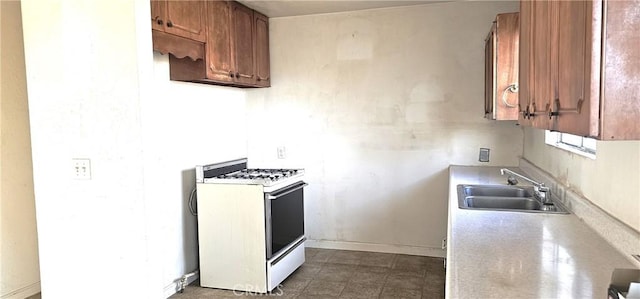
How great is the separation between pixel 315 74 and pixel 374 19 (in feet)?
2.45

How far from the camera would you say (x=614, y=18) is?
0.91 metres

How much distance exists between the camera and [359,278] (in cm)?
351

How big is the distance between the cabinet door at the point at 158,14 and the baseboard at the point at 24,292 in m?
1.96

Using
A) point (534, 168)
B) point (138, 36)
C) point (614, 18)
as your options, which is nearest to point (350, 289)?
point (534, 168)

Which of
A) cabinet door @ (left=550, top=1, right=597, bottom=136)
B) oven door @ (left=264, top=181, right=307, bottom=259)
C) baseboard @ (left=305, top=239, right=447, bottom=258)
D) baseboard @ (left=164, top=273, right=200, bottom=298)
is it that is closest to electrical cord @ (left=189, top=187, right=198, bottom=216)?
baseboard @ (left=164, top=273, right=200, bottom=298)

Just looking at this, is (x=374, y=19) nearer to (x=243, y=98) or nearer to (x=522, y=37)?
(x=243, y=98)

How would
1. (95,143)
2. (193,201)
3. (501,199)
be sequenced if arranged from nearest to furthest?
1. (95,143)
2. (501,199)
3. (193,201)

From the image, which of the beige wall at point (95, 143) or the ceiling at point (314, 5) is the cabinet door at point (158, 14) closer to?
the beige wall at point (95, 143)

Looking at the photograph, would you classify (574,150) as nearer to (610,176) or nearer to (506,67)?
(610,176)

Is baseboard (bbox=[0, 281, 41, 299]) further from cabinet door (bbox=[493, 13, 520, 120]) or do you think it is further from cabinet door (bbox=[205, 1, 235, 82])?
cabinet door (bbox=[493, 13, 520, 120])

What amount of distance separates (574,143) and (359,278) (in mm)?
1877

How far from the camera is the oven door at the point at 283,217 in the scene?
3.18 m

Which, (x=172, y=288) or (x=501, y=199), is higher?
(x=501, y=199)

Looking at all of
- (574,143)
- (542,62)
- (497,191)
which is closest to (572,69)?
(542,62)
